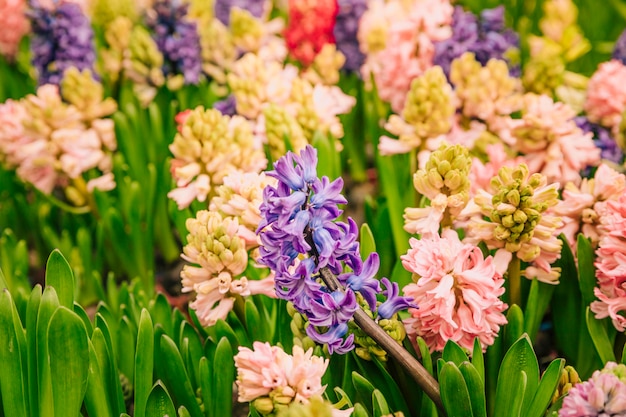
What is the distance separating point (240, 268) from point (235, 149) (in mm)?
438

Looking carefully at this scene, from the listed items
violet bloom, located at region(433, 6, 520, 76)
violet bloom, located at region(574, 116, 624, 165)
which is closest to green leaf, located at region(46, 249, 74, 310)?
violet bloom, located at region(433, 6, 520, 76)

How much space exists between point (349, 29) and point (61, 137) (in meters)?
1.23

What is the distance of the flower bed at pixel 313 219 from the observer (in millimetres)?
Answer: 1254

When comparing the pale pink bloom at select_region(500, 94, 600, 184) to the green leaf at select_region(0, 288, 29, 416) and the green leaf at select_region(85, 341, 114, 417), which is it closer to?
the green leaf at select_region(85, 341, 114, 417)

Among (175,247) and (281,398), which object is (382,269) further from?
(175,247)

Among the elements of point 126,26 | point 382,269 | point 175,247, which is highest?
point 126,26

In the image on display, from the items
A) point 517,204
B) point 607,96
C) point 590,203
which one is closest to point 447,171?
point 517,204

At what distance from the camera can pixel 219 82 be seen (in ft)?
9.23

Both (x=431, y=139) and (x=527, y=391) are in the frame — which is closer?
(x=527, y=391)

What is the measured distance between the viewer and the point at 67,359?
130 centimetres

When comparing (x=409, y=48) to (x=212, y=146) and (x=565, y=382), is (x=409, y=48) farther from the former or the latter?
(x=565, y=382)

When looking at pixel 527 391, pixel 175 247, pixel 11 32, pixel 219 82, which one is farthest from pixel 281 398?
pixel 11 32

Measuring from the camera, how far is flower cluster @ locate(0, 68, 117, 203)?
219 centimetres

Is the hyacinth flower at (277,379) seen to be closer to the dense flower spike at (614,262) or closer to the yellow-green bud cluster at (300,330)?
the yellow-green bud cluster at (300,330)
